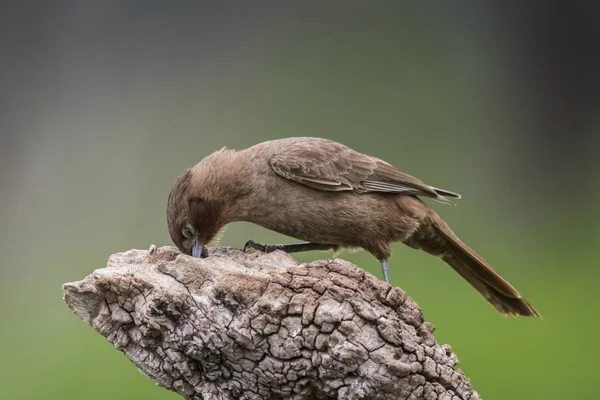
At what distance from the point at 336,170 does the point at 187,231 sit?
965 mm

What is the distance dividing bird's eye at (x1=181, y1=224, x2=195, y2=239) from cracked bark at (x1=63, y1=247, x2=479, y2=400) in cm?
112

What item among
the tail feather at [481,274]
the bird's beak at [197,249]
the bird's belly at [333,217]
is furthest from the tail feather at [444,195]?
the bird's beak at [197,249]

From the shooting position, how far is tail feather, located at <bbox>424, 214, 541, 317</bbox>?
522 cm

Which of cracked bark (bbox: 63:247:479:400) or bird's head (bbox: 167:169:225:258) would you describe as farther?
bird's head (bbox: 167:169:225:258)

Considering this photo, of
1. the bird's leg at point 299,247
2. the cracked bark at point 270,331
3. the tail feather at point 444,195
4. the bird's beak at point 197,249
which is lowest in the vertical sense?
the cracked bark at point 270,331

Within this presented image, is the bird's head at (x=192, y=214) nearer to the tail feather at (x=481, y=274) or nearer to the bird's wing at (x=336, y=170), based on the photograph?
the bird's wing at (x=336, y=170)

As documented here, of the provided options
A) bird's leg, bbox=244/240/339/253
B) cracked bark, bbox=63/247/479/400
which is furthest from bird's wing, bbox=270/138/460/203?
cracked bark, bbox=63/247/479/400

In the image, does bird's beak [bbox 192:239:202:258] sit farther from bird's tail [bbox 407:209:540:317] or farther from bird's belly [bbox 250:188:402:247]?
bird's tail [bbox 407:209:540:317]

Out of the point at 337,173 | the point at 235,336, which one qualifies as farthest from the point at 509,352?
the point at 235,336

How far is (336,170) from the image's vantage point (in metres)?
5.17

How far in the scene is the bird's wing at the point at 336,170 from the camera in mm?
5051

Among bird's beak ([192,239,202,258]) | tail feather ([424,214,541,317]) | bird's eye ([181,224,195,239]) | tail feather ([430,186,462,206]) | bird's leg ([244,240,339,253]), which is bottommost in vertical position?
bird's beak ([192,239,202,258])

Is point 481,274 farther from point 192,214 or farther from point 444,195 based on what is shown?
point 192,214

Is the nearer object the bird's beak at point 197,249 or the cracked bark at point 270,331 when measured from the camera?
the cracked bark at point 270,331
